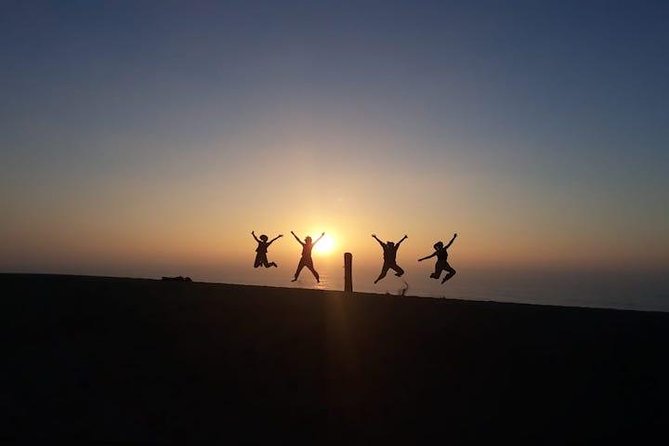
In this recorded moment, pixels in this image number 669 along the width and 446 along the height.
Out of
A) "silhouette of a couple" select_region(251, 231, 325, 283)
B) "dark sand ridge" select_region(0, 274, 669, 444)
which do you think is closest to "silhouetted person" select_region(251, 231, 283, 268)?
"silhouette of a couple" select_region(251, 231, 325, 283)

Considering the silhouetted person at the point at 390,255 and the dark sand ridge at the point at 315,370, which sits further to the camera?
the silhouetted person at the point at 390,255

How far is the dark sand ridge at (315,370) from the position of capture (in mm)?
9039

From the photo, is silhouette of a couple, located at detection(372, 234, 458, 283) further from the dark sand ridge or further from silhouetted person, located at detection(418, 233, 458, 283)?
the dark sand ridge

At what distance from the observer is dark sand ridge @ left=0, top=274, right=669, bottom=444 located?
9.04 m

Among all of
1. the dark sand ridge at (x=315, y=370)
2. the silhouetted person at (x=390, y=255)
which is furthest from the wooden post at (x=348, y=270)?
the dark sand ridge at (x=315, y=370)

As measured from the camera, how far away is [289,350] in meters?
11.8

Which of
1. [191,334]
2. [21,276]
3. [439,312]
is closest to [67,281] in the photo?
[21,276]

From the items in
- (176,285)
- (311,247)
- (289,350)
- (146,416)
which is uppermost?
(311,247)

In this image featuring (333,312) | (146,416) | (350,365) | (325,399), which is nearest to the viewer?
(146,416)

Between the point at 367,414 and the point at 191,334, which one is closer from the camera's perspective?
the point at 367,414

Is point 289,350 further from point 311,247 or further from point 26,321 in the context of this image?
point 311,247

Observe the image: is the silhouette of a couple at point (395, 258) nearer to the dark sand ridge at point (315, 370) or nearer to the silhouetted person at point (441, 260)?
the silhouetted person at point (441, 260)

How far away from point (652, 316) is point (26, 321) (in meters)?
14.9

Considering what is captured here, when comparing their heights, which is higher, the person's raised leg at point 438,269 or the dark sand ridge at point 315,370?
the person's raised leg at point 438,269
